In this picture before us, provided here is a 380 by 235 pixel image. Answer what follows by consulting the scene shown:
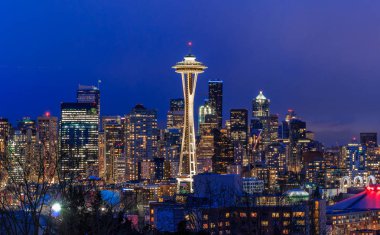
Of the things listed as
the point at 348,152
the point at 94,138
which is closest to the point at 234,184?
the point at 94,138

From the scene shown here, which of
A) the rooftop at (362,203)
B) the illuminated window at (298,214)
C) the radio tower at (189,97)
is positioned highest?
the radio tower at (189,97)

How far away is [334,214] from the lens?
146ft

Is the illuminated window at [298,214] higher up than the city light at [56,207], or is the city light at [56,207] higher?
the city light at [56,207]

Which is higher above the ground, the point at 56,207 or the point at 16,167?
the point at 16,167

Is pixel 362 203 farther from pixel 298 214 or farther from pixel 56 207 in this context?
pixel 56 207

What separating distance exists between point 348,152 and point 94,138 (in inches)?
1250

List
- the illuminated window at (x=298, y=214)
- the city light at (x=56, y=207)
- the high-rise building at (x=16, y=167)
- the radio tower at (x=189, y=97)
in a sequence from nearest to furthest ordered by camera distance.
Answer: the high-rise building at (x=16, y=167) < the city light at (x=56, y=207) < the illuminated window at (x=298, y=214) < the radio tower at (x=189, y=97)

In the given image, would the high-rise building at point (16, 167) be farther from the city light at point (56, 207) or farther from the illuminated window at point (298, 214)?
the illuminated window at point (298, 214)

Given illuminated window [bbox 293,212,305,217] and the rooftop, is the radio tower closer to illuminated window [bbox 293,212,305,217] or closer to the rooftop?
the rooftop

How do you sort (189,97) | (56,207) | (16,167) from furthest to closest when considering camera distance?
(189,97), (56,207), (16,167)

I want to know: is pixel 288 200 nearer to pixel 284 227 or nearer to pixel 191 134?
pixel 284 227

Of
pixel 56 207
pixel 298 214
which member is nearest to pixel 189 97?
pixel 298 214

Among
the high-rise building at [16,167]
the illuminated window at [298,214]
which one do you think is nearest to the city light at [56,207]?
the high-rise building at [16,167]

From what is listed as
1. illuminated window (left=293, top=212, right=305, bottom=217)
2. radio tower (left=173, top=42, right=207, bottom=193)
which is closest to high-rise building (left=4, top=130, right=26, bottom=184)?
illuminated window (left=293, top=212, right=305, bottom=217)
